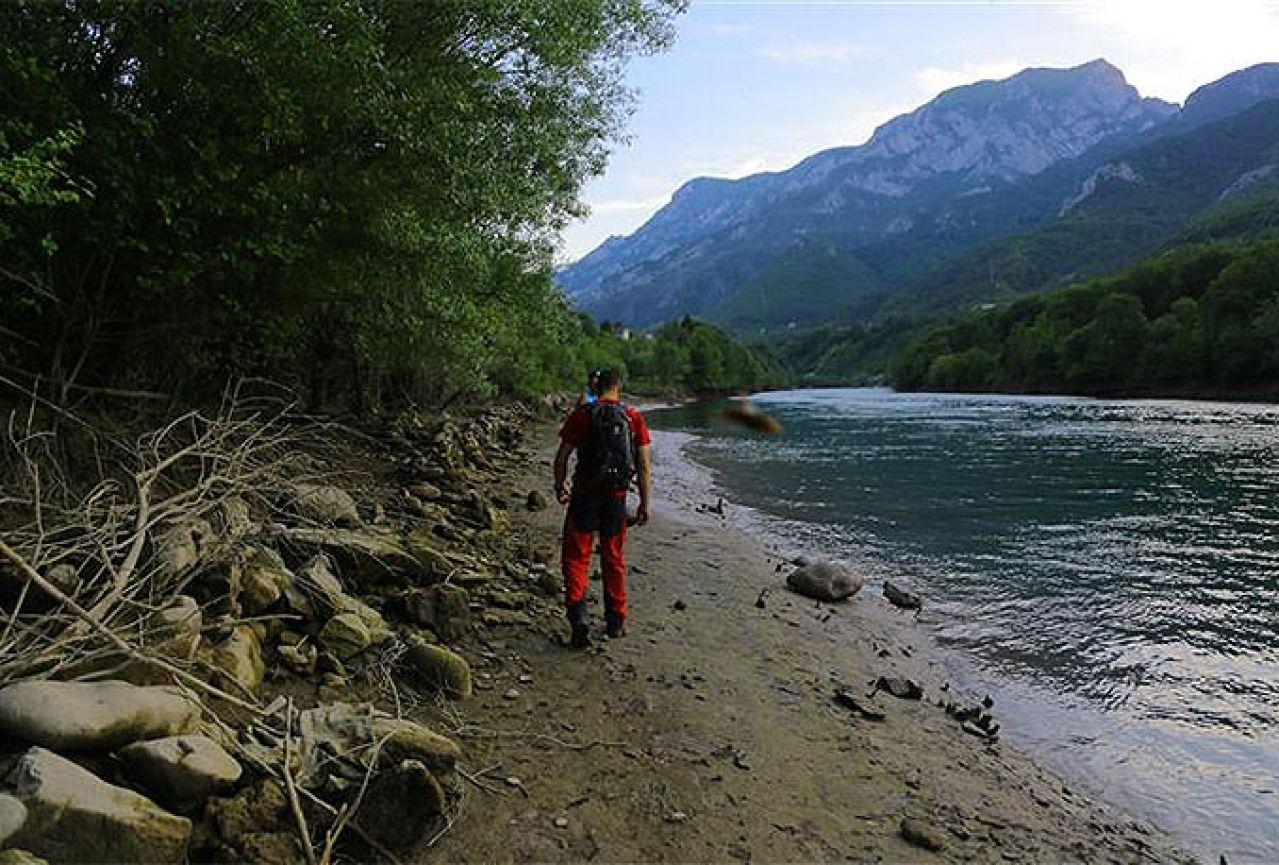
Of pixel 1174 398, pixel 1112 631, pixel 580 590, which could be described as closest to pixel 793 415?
→ pixel 1174 398

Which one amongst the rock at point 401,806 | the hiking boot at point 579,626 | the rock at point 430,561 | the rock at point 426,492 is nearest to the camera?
the rock at point 401,806

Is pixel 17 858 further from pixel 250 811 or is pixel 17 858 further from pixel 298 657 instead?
pixel 298 657

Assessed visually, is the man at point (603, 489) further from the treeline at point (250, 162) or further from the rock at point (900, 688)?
the treeline at point (250, 162)

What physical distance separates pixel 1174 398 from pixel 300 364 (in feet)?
272

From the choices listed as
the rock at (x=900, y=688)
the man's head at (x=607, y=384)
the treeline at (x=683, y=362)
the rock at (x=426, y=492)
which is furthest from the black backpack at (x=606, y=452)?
the treeline at (x=683, y=362)

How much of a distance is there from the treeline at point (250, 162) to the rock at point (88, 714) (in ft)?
11.6

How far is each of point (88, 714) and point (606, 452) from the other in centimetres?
473

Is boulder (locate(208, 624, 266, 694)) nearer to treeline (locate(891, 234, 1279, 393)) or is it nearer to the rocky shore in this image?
the rocky shore

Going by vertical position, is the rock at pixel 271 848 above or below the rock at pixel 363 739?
below

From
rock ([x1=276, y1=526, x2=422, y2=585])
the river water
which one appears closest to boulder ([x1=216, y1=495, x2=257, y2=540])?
rock ([x1=276, y1=526, x2=422, y2=585])

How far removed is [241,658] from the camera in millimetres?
5016

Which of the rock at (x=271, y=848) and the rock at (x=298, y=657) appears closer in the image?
the rock at (x=271, y=848)

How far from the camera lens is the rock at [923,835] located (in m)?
4.71

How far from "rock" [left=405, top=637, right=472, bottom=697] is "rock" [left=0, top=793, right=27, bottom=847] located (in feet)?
9.74
